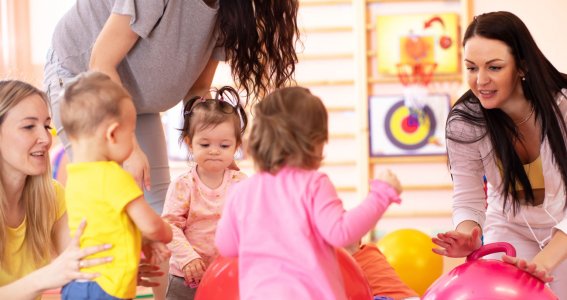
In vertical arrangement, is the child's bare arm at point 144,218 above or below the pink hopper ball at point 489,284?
above

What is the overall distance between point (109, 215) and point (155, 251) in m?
0.19

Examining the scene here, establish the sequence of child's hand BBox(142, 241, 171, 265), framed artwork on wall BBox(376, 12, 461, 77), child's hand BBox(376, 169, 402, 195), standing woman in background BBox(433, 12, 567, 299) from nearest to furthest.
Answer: child's hand BBox(376, 169, 402, 195) < child's hand BBox(142, 241, 171, 265) < standing woman in background BBox(433, 12, 567, 299) < framed artwork on wall BBox(376, 12, 461, 77)

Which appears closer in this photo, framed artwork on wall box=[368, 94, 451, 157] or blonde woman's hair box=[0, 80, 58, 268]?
blonde woman's hair box=[0, 80, 58, 268]

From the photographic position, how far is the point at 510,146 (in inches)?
87.6

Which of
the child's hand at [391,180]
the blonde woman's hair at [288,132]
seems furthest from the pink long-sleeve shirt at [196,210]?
the child's hand at [391,180]

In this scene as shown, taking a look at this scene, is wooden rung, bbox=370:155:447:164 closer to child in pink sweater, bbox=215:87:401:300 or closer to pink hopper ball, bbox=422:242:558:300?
pink hopper ball, bbox=422:242:558:300

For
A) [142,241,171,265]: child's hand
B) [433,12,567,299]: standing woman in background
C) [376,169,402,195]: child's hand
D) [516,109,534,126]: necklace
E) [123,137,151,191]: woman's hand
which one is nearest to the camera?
[376,169,402,195]: child's hand

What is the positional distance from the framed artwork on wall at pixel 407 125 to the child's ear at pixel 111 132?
175 inches

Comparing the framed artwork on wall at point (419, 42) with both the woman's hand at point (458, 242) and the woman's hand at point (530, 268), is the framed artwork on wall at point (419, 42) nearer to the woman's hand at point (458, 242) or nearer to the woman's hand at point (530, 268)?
the woman's hand at point (458, 242)

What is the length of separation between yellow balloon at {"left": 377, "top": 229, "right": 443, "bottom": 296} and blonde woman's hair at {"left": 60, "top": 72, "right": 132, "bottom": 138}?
2199 millimetres

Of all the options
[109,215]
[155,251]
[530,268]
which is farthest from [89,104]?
[530,268]

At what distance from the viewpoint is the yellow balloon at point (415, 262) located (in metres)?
3.45

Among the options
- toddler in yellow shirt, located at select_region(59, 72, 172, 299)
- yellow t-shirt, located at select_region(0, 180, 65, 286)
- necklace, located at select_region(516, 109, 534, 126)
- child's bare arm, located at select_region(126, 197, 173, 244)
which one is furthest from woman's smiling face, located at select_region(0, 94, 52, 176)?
necklace, located at select_region(516, 109, 534, 126)

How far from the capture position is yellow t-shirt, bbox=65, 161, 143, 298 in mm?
1492
